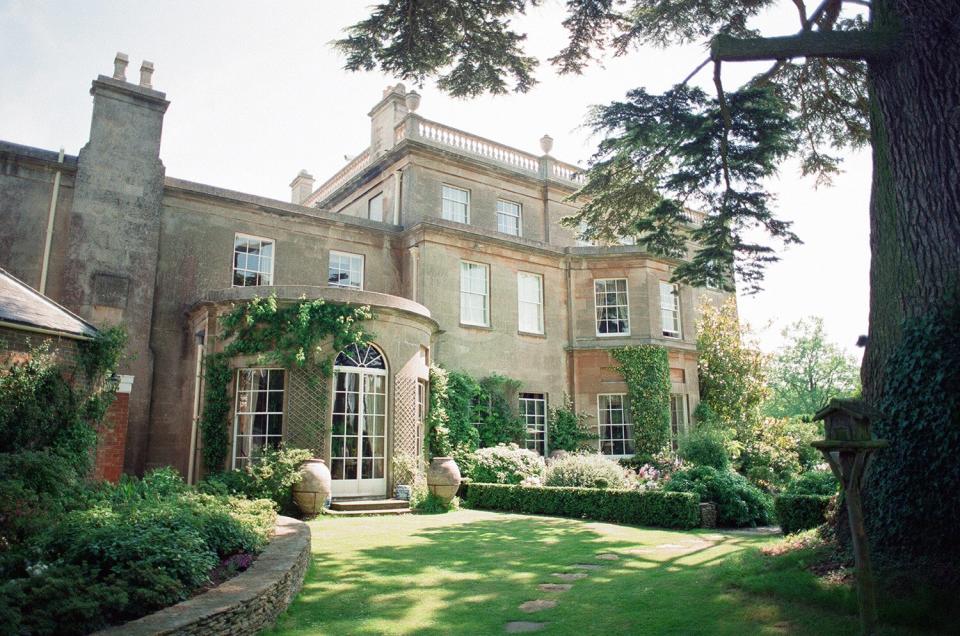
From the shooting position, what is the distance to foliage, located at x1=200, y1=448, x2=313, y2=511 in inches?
500

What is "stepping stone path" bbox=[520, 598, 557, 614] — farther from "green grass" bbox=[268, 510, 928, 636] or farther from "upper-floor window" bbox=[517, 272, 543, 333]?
"upper-floor window" bbox=[517, 272, 543, 333]

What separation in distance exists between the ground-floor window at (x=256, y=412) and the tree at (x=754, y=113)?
7.06 metres

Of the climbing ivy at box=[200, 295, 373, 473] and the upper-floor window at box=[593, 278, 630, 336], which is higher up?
the upper-floor window at box=[593, 278, 630, 336]

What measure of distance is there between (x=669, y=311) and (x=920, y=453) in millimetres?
16542

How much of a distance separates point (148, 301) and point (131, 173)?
3048 mm

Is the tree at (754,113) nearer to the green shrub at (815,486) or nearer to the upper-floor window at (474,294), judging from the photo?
the green shrub at (815,486)

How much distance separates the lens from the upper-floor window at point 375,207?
72.6 feet

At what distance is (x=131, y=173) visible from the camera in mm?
15734

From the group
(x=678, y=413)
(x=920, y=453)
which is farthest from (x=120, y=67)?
(x=678, y=413)

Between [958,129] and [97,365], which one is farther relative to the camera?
[97,365]

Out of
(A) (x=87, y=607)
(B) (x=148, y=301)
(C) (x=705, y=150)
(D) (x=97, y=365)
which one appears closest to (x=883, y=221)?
(C) (x=705, y=150)

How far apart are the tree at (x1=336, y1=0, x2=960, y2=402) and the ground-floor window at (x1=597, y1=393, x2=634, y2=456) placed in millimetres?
8899

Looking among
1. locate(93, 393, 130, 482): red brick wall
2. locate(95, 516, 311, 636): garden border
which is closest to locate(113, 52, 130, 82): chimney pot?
locate(93, 393, 130, 482): red brick wall

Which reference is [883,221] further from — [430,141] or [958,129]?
[430,141]
